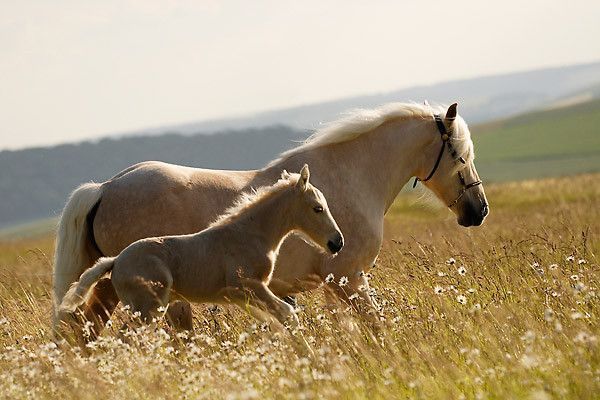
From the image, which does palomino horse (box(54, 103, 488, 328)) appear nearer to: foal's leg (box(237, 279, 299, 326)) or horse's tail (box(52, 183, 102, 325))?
horse's tail (box(52, 183, 102, 325))

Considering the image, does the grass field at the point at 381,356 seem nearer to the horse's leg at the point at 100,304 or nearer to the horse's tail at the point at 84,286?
the horse's tail at the point at 84,286

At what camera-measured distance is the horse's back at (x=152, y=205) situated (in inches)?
335

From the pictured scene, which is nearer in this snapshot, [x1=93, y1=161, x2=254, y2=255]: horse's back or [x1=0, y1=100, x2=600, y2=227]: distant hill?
[x1=93, y1=161, x2=254, y2=255]: horse's back

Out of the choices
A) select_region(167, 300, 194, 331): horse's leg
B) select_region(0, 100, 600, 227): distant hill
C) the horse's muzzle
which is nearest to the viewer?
select_region(167, 300, 194, 331): horse's leg

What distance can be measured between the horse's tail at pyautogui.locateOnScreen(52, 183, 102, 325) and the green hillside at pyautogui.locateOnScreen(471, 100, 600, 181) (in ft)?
306

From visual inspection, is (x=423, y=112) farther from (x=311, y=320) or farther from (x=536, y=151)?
(x=536, y=151)

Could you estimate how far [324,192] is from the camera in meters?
9.30

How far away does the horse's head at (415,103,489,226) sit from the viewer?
9789mm

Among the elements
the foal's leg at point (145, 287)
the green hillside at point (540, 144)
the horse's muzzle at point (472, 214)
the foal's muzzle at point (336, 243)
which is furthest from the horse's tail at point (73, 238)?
the green hillside at point (540, 144)

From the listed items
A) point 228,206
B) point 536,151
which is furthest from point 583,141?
point 228,206

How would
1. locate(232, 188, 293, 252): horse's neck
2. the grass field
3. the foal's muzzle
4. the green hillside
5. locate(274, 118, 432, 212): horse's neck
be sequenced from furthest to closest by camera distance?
the green hillside → locate(274, 118, 432, 212): horse's neck → the foal's muzzle → locate(232, 188, 293, 252): horse's neck → the grass field

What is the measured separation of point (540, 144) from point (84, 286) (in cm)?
14130

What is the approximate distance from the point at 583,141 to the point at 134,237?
421 feet

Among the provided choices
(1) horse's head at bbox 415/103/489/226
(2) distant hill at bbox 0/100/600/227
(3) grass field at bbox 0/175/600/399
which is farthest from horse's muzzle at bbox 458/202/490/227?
(2) distant hill at bbox 0/100/600/227
